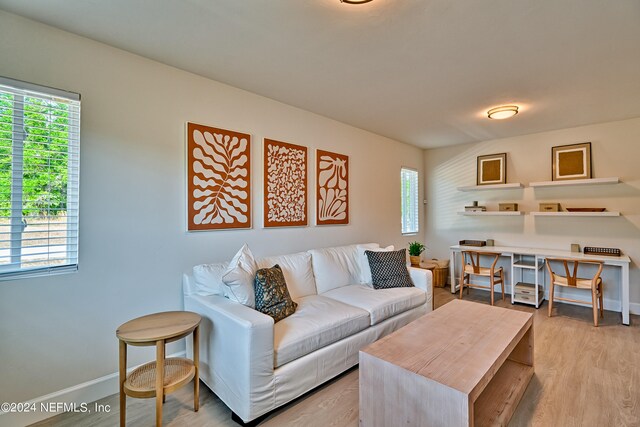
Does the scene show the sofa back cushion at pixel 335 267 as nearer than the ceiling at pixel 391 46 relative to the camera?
No

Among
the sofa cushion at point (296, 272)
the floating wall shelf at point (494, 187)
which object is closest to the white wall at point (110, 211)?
the sofa cushion at point (296, 272)

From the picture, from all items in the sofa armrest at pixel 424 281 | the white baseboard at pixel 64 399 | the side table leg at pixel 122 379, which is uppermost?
the sofa armrest at pixel 424 281

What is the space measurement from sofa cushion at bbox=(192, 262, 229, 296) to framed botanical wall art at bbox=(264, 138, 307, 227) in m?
0.80

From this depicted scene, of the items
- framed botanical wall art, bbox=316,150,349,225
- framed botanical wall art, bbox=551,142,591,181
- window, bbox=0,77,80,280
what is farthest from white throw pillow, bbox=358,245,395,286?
framed botanical wall art, bbox=551,142,591,181

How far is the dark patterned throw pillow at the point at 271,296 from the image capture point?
2.16 metres

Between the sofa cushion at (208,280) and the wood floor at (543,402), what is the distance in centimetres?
70

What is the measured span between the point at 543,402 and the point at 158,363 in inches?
98.3

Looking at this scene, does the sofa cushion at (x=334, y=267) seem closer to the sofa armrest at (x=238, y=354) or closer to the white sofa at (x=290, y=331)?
the white sofa at (x=290, y=331)

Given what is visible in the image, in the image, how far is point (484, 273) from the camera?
13.2 ft

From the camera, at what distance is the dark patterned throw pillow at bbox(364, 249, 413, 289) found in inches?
122

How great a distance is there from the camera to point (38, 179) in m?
1.83

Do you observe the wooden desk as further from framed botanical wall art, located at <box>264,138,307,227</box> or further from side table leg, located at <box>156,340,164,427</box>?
side table leg, located at <box>156,340,164,427</box>

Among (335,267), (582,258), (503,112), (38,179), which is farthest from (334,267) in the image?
(582,258)

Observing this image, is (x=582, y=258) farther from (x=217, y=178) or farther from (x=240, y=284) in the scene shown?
(x=217, y=178)
